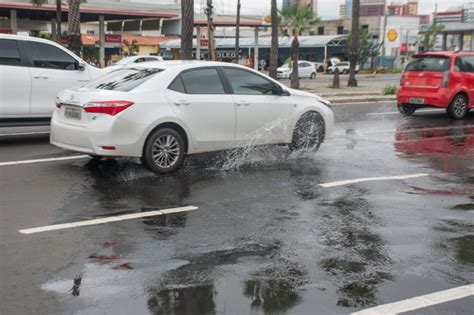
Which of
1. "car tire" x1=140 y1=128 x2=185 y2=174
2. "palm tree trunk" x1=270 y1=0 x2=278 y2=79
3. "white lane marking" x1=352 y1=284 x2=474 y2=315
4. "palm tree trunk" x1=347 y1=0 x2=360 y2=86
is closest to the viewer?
"white lane marking" x1=352 y1=284 x2=474 y2=315

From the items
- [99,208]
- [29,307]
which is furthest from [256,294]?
[99,208]

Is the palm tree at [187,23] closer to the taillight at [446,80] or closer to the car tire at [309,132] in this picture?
the taillight at [446,80]

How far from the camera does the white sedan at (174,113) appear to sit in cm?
805

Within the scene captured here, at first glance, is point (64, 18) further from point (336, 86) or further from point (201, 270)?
point (201, 270)

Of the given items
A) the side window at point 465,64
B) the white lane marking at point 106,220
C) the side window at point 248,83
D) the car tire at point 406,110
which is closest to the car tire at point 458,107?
the side window at point 465,64

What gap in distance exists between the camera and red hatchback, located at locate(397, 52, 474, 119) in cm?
1563

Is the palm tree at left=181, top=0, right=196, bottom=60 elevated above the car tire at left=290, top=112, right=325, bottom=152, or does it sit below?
above

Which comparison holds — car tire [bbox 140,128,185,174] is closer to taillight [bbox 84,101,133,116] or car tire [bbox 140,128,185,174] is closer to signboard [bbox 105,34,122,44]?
taillight [bbox 84,101,133,116]

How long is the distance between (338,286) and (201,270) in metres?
1.09

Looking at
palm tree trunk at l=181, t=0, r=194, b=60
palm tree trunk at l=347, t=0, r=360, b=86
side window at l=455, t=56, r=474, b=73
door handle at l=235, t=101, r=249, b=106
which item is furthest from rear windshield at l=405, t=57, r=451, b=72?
palm tree trunk at l=347, t=0, r=360, b=86

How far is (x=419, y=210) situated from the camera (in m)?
6.80

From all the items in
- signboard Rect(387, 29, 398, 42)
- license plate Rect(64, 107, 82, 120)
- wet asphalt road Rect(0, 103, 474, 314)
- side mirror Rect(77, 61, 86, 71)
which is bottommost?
wet asphalt road Rect(0, 103, 474, 314)

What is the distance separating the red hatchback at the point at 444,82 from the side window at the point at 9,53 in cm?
1018

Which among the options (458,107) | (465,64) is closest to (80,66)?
(458,107)
